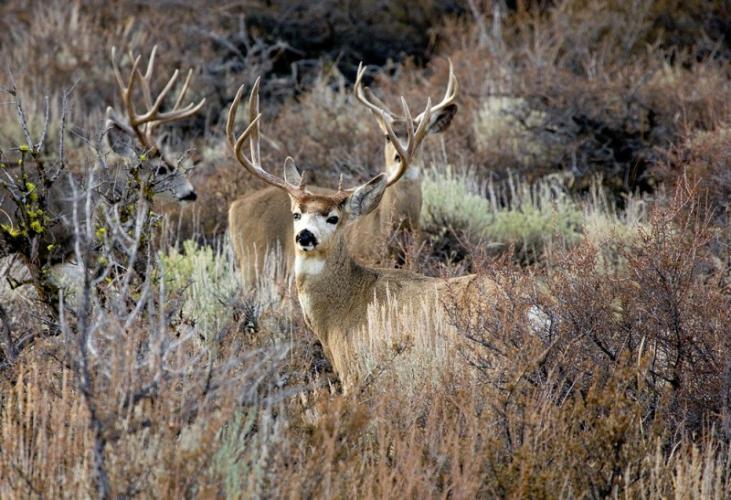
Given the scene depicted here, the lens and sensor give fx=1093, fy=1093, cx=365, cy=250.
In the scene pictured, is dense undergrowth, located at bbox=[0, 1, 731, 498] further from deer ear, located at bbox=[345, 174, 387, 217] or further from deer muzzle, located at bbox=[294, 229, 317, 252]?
deer ear, located at bbox=[345, 174, 387, 217]

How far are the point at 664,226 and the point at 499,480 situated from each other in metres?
1.90

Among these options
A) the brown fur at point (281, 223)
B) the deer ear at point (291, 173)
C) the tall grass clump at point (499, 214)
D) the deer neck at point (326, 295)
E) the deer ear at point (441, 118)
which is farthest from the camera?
the deer ear at point (441, 118)

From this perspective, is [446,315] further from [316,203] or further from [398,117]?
[398,117]

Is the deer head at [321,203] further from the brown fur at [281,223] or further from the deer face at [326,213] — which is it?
the brown fur at [281,223]

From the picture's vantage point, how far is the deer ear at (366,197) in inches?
264

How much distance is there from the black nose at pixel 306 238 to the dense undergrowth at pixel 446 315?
1.99ft

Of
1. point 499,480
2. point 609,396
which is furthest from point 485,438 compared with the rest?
point 609,396

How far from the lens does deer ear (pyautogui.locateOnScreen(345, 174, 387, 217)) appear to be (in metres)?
6.71

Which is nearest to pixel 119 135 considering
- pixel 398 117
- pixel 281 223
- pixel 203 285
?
pixel 281 223

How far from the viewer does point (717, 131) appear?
32.0 ft

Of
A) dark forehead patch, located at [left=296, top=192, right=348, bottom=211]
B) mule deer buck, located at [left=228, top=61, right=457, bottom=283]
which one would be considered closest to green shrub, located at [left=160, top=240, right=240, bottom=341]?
mule deer buck, located at [left=228, top=61, right=457, bottom=283]

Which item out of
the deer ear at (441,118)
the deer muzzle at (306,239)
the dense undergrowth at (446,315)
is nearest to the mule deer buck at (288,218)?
the dense undergrowth at (446,315)

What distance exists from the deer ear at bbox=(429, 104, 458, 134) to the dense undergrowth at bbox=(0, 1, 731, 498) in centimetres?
65

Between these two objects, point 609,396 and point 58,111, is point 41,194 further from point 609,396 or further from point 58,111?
point 58,111
